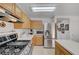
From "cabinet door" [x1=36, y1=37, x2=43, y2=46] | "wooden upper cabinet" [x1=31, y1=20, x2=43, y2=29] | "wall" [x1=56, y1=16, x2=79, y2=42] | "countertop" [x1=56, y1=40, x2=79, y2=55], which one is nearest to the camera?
"countertop" [x1=56, y1=40, x2=79, y2=55]

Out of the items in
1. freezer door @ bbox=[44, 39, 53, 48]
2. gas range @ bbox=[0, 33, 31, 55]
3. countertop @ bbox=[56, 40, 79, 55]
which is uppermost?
gas range @ bbox=[0, 33, 31, 55]

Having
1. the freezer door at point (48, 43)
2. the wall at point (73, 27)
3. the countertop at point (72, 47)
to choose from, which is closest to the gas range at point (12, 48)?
the countertop at point (72, 47)

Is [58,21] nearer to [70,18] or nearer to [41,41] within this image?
[70,18]

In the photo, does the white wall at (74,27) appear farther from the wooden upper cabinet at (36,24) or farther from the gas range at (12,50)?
the gas range at (12,50)

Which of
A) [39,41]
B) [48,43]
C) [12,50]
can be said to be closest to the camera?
[12,50]

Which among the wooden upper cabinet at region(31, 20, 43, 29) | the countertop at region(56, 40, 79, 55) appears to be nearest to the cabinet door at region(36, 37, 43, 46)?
the wooden upper cabinet at region(31, 20, 43, 29)

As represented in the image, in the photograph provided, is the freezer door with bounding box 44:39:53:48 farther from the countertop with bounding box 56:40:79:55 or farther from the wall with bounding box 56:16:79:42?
the countertop with bounding box 56:40:79:55

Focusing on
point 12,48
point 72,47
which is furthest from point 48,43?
point 12,48

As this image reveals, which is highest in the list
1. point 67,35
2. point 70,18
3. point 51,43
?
point 70,18

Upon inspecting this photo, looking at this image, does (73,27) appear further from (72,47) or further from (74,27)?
(72,47)

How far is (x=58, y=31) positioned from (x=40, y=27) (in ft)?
4.38

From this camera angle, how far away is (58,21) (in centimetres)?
581

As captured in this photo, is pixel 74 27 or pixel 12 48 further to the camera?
pixel 74 27
